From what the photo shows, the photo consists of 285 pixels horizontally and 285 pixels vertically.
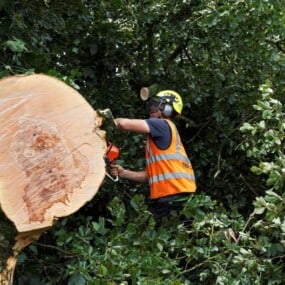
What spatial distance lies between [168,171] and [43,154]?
3.53ft

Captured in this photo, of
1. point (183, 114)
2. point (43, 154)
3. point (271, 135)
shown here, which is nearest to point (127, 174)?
point (271, 135)

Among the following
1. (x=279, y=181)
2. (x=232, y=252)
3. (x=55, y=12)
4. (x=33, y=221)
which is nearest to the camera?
(x=33, y=221)

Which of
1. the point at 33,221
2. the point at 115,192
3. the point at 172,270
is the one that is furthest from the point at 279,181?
the point at 115,192

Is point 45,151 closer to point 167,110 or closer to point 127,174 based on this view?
point 127,174

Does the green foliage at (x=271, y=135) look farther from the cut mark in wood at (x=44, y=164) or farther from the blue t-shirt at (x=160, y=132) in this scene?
the cut mark in wood at (x=44, y=164)

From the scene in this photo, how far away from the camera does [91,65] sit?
4637 mm

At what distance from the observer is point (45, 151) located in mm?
2539

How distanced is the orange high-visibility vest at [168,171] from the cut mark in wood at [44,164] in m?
0.91

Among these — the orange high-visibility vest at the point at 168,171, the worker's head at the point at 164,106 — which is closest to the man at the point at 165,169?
the orange high-visibility vest at the point at 168,171

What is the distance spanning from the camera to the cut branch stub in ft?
8.02

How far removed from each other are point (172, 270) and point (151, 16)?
2.38m

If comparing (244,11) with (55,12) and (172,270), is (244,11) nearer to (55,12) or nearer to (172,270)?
(55,12)

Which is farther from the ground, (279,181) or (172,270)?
(279,181)

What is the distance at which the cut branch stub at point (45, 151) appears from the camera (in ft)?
8.02
